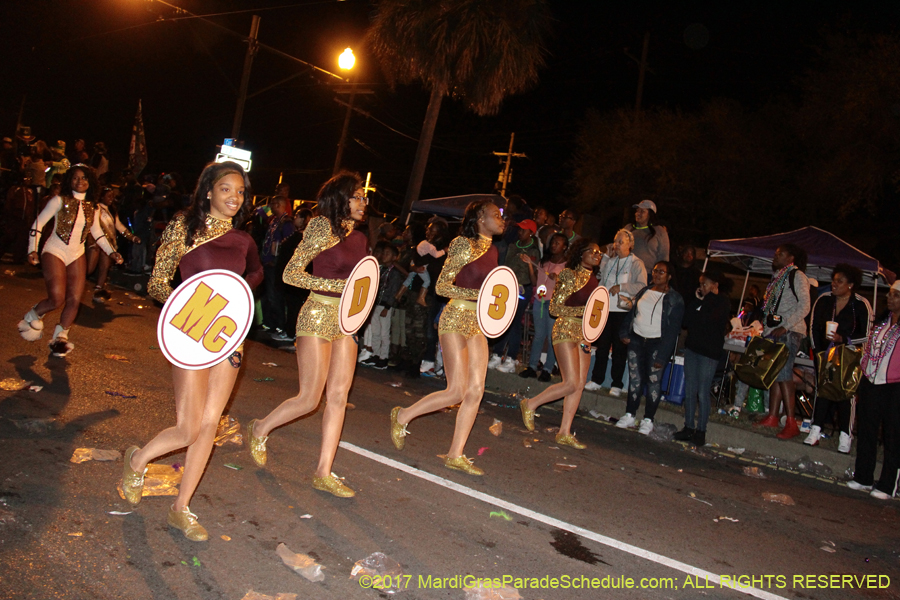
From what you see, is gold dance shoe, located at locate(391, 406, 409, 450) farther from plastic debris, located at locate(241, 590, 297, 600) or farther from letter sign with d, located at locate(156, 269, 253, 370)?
plastic debris, located at locate(241, 590, 297, 600)

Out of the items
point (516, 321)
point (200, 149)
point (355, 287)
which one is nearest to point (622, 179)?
point (516, 321)

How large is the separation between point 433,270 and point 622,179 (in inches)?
865

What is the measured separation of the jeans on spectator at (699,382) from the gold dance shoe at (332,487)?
5.53 m

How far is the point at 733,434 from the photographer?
31.4 ft

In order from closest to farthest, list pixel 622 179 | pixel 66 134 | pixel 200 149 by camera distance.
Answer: pixel 622 179
pixel 66 134
pixel 200 149

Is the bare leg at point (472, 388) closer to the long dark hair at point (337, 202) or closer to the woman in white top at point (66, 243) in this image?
the long dark hair at point (337, 202)

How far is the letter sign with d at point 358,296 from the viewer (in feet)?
16.6

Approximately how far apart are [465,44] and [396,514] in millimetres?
14114

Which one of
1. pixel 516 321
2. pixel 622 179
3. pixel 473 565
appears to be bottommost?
pixel 473 565

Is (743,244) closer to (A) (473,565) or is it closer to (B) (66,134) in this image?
(A) (473,565)

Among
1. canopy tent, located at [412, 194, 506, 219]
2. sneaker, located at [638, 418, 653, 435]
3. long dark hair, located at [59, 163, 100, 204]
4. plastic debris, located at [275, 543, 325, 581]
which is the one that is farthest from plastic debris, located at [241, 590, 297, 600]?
canopy tent, located at [412, 194, 506, 219]

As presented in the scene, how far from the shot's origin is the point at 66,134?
3991 cm

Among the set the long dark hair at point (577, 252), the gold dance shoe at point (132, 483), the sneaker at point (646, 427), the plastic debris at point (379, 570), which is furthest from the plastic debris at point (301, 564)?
the sneaker at point (646, 427)

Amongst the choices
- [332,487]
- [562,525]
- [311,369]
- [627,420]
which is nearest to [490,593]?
[562,525]
